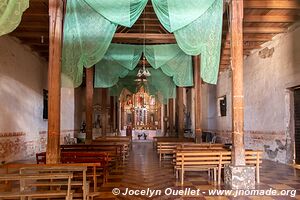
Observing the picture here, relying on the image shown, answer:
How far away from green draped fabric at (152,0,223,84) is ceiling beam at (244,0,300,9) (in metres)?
1.35

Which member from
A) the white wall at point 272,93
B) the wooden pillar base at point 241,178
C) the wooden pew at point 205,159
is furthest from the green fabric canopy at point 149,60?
the wooden pillar base at point 241,178

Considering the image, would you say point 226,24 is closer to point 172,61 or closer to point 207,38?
point 172,61

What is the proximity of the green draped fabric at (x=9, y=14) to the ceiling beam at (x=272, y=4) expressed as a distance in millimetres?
4997

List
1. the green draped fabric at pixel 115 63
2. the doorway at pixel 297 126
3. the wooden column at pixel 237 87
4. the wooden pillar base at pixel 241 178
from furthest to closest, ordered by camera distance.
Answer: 1. the green draped fabric at pixel 115 63
2. the doorway at pixel 297 126
3. the wooden column at pixel 237 87
4. the wooden pillar base at pixel 241 178

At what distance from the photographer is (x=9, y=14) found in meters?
4.00

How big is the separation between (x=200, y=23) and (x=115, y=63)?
13.8 ft

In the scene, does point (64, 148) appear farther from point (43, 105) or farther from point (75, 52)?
point (43, 105)

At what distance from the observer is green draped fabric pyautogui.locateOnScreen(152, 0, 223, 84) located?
238 inches

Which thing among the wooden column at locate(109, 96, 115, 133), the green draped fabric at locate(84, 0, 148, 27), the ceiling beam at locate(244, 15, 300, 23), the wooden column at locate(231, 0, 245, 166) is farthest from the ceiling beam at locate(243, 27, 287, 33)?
the wooden column at locate(109, 96, 115, 133)

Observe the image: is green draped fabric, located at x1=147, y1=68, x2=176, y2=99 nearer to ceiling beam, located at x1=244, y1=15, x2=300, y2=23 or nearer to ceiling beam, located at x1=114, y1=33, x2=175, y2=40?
ceiling beam, located at x1=114, y1=33, x2=175, y2=40

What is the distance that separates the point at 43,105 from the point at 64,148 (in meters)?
4.46

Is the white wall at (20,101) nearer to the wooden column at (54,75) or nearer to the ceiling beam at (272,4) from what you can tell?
the wooden column at (54,75)

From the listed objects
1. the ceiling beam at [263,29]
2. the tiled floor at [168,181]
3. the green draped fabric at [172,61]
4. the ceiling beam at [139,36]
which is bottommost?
the tiled floor at [168,181]

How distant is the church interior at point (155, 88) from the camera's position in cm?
515
